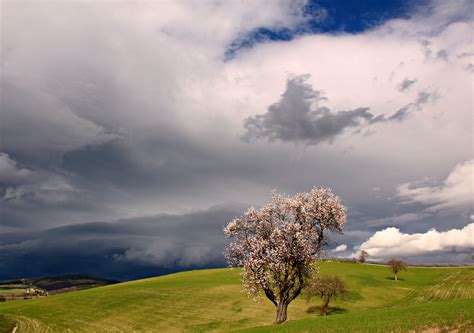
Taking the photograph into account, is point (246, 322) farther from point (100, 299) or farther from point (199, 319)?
point (100, 299)

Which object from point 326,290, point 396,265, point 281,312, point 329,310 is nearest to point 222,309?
point 329,310

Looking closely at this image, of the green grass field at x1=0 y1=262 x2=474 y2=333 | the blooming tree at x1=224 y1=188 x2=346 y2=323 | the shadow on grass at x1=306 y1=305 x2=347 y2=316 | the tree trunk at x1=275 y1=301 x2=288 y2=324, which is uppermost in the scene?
the blooming tree at x1=224 y1=188 x2=346 y2=323

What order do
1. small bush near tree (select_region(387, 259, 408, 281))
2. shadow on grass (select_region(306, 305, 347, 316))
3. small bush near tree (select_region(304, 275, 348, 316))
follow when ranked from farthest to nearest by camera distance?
small bush near tree (select_region(387, 259, 408, 281)) < shadow on grass (select_region(306, 305, 347, 316)) < small bush near tree (select_region(304, 275, 348, 316))

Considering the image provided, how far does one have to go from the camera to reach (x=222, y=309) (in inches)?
3248

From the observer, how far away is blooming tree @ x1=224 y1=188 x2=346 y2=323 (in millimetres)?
49719

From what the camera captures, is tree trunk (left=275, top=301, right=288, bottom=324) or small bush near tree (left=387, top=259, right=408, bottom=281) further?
small bush near tree (left=387, top=259, right=408, bottom=281)

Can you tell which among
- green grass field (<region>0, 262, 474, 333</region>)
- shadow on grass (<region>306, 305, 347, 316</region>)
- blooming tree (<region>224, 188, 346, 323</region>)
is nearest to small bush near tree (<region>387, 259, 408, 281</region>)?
green grass field (<region>0, 262, 474, 333</region>)

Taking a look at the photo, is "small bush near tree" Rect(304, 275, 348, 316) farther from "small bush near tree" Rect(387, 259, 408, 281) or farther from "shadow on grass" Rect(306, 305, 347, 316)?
"small bush near tree" Rect(387, 259, 408, 281)

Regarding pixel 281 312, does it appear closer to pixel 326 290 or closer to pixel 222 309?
pixel 326 290

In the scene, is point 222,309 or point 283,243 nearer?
point 283,243

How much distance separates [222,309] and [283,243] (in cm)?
3997

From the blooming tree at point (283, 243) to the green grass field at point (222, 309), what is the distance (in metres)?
4.94

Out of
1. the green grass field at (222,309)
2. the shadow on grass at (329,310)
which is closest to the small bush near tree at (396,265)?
the green grass field at (222,309)

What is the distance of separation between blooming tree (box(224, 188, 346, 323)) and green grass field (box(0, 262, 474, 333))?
494 cm
